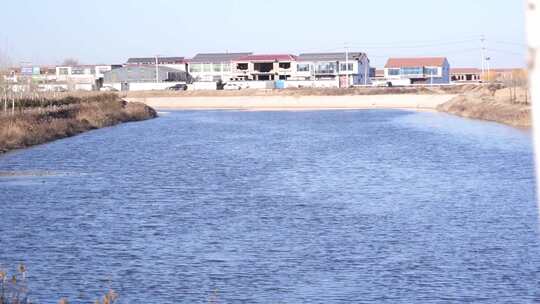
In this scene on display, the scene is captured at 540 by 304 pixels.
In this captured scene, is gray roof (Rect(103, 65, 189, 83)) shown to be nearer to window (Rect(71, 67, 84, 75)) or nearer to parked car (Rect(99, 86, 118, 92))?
parked car (Rect(99, 86, 118, 92))

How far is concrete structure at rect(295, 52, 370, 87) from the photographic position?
131 meters

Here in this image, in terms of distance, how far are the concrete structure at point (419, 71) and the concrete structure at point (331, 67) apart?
5.88 metres

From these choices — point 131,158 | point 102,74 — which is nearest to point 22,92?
point 131,158

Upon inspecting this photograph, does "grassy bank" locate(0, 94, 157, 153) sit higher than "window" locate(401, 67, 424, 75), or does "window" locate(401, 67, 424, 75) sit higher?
"window" locate(401, 67, 424, 75)

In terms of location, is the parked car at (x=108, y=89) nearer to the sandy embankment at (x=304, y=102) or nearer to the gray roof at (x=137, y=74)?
the gray roof at (x=137, y=74)

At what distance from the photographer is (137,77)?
134m

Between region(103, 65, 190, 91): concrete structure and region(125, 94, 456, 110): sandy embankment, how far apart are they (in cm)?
1758

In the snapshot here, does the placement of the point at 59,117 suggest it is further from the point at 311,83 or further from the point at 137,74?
the point at 137,74

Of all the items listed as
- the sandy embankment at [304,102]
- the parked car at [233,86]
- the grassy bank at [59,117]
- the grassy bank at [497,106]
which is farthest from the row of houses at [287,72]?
the grassy bank at [59,117]

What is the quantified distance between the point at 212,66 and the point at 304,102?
141 feet

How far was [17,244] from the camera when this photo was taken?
634 inches

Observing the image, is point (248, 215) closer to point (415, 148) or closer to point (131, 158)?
point (131, 158)

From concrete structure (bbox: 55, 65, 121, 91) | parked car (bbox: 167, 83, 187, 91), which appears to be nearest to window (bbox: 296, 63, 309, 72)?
parked car (bbox: 167, 83, 187, 91)

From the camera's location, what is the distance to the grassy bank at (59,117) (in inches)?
1660
